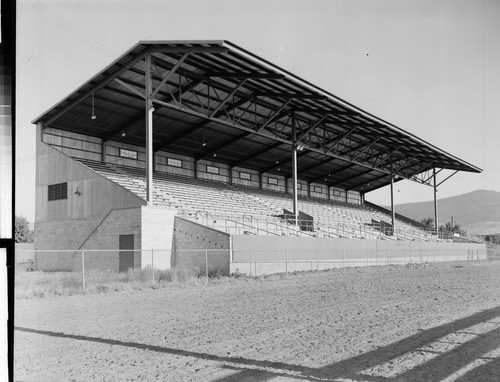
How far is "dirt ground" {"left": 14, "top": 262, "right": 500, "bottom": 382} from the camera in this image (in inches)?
233

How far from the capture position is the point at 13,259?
2742 mm

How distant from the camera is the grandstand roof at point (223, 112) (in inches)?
970

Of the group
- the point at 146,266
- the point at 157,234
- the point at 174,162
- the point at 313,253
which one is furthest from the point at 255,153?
the point at 146,266

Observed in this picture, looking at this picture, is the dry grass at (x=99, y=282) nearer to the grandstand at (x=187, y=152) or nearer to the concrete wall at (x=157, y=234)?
the grandstand at (x=187, y=152)

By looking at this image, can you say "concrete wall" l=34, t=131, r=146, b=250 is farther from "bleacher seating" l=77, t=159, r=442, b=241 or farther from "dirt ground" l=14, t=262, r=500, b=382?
"dirt ground" l=14, t=262, r=500, b=382

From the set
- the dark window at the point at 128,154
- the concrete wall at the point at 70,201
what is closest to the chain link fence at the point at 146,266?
the concrete wall at the point at 70,201

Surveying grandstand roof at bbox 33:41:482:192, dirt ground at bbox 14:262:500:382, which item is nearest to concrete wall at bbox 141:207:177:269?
grandstand roof at bbox 33:41:482:192

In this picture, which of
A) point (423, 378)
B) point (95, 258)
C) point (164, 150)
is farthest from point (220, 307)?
point (164, 150)

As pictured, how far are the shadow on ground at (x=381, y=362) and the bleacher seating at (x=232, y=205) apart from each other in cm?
1940

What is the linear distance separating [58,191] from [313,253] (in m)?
15.3

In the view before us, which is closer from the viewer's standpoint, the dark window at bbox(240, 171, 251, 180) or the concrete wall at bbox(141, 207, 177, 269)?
the concrete wall at bbox(141, 207, 177, 269)

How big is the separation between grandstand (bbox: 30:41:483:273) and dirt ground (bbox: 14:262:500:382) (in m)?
8.65

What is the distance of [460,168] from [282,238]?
98.7 feet

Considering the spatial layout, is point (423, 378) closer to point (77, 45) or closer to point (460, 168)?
point (77, 45)
